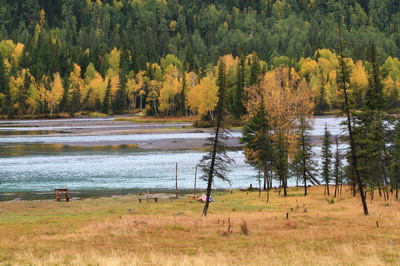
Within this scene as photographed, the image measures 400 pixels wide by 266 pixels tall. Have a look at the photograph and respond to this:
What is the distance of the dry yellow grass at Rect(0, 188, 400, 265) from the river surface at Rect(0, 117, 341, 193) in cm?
1593

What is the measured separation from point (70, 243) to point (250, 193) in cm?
3528

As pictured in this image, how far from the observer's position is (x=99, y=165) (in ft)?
273

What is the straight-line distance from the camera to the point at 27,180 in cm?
6988

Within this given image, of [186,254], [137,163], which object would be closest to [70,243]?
[186,254]

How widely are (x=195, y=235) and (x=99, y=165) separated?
53.4m

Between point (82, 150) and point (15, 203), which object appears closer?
point (15, 203)

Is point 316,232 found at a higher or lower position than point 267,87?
lower

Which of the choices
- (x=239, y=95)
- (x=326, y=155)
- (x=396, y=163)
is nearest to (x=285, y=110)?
(x=326, y=155)

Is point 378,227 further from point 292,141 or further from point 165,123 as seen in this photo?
point 165,123

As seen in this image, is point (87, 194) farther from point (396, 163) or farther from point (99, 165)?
point (396, 163)

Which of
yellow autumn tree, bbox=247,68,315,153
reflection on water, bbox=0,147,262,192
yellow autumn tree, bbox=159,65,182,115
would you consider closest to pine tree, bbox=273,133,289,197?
yellow autumn tree, bbox=247,68,315,153

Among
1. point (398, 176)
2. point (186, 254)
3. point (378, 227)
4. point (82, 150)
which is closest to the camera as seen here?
point (186, 254)

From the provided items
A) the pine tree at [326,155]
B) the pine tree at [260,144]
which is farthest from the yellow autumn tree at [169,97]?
the pine tree at [326,155]

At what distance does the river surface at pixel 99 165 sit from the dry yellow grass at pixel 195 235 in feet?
52.3
